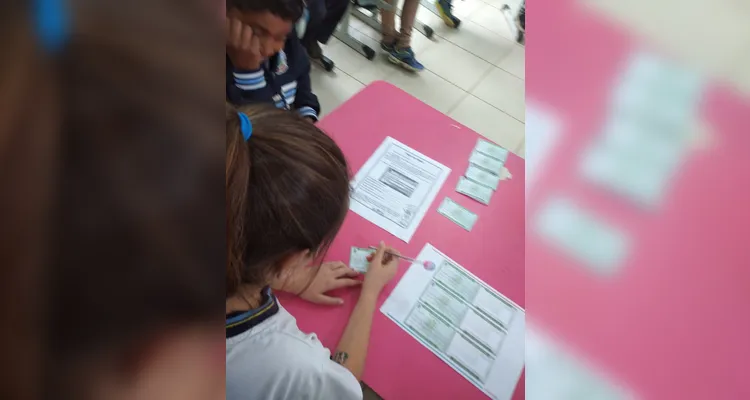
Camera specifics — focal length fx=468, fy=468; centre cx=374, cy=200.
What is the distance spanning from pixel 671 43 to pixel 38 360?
1.41 feet

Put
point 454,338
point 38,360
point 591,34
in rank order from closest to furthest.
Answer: point 38,360, point 591,34, point 454,338

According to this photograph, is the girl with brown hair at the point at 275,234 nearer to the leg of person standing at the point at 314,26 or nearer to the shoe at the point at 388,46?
the leg of person standing at the point at 314,26

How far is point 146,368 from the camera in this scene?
129 mm

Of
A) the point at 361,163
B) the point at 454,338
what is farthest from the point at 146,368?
the point at 361,163

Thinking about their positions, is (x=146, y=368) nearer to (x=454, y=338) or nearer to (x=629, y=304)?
(x=629, y=304)

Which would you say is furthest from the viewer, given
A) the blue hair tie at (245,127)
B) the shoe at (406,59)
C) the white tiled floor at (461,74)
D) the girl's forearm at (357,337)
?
the shoe at (406,59)

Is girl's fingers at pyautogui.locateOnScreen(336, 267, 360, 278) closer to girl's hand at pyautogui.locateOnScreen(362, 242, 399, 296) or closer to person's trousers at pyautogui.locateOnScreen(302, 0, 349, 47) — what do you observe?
girl's hand at pyautogui.locateOnScreen(362, 242, 399, 296)

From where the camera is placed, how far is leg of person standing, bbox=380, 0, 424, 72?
6.86ft

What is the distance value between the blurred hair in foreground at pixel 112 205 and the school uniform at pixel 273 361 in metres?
0.46

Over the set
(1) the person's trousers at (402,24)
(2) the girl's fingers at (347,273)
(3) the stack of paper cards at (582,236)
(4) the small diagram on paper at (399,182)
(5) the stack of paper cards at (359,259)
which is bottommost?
(2) the girl's fingers at (347,273)

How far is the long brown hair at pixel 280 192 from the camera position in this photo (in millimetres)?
470

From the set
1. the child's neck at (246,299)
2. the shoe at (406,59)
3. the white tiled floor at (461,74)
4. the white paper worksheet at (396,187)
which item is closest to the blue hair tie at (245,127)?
the child's neck at (246,299)

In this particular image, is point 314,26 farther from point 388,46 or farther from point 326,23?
point 388,46

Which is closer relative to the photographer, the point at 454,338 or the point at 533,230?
the point at 533,230
